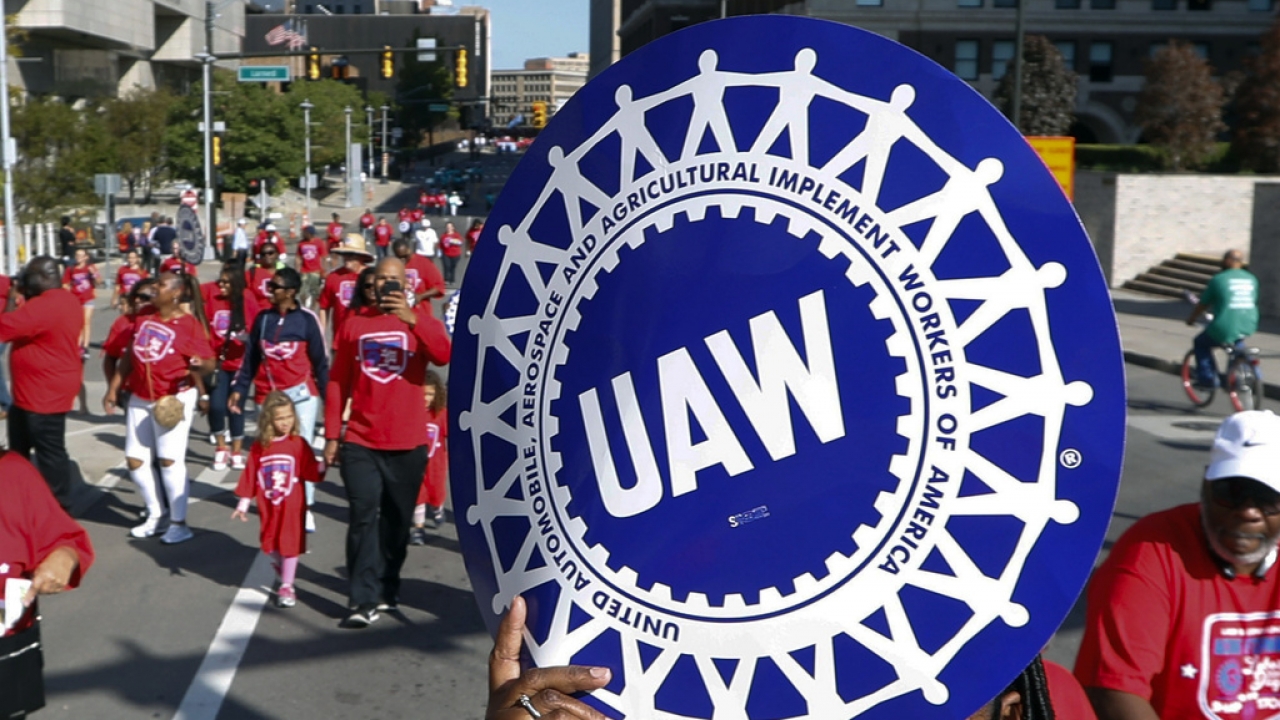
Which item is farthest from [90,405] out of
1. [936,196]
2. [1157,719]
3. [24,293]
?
[936,196]

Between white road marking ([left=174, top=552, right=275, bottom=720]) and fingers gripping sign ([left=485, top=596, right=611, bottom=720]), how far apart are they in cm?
524

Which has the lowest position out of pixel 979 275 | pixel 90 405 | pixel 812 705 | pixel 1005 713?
pixel 90 405

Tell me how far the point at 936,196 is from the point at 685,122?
1.00 feet

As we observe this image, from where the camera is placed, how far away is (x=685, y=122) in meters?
1.53

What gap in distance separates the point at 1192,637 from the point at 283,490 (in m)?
6.17

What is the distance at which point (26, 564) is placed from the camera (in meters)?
4.31

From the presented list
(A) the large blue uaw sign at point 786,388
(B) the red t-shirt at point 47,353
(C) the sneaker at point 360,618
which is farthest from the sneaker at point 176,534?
(A) the large blue uaw sign at point 786,388

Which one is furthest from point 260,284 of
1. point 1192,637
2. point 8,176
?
point 1192,637

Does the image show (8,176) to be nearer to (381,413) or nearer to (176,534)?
(176,534)

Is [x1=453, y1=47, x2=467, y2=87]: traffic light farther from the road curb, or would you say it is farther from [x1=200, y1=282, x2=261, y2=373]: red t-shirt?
[x1=200, y1=282, x2=261, y2=373]: red t-shirt

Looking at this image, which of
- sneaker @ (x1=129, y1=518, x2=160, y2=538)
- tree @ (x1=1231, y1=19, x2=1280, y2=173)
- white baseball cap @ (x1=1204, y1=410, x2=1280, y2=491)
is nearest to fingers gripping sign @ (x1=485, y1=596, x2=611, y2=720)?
white baseball cap @ (x1=1204, y1=410, x2=1280, y2=491)

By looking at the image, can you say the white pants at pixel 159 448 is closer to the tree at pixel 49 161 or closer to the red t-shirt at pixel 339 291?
the red t-shirt at pixel 339 291

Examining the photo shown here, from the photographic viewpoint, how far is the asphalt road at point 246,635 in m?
6.62

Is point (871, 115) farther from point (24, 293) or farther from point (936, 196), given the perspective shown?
point (24, 293)
